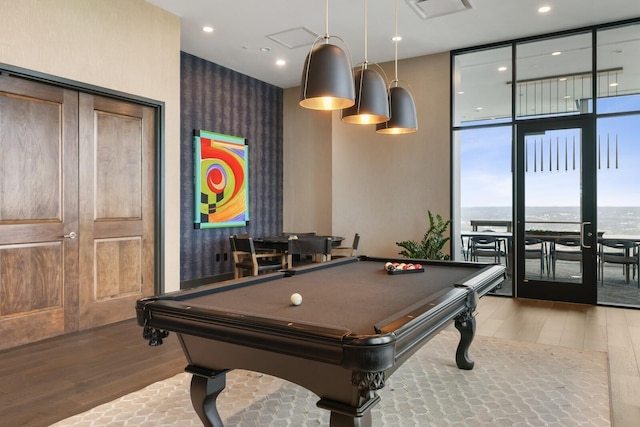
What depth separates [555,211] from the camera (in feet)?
18.7

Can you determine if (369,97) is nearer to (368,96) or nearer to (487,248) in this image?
(368,96)

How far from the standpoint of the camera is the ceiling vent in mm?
4723

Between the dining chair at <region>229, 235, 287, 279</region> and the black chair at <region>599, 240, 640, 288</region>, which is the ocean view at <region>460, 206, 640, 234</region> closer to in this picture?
the black chair at <region>599, 240, 640, 288</region>

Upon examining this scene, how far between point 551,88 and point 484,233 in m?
2.33

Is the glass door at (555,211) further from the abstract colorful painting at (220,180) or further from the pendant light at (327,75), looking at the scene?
the pendant light at (327,75)

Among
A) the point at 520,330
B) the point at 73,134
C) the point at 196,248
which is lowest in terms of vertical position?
the point at 520,330

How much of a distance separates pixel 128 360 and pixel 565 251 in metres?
5.21

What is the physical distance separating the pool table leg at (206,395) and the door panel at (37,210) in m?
2.57

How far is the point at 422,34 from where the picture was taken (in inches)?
222

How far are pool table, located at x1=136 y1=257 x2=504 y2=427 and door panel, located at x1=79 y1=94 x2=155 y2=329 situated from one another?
96.2 inches

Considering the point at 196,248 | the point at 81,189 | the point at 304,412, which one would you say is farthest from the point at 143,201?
the point at 304,412

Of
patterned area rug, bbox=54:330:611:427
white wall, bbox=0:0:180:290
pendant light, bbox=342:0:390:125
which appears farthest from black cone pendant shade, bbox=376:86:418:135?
white wall, bbox=0:0:180:290

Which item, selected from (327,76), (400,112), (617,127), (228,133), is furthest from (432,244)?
(327,76)

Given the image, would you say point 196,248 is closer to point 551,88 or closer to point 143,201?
point 143,201
